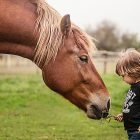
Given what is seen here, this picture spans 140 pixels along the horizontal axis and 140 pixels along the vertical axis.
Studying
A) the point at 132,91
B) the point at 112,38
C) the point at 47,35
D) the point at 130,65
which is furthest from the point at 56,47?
the point at 112,38

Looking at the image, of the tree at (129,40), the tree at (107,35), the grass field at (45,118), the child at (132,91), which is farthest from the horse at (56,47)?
the tree at (129,40)

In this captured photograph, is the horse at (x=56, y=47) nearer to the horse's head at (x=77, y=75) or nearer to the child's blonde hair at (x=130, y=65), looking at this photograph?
the horse's head at (x=77, y=75)

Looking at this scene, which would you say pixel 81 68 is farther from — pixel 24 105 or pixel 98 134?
pixel 24 105

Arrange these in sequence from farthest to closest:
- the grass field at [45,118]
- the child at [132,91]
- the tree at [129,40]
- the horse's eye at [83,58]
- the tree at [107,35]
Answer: the tree at [129,40]
the tree at [107,35]
the grass field at [45,118]
the horse's eye at [83,58]
the child at [132,91]

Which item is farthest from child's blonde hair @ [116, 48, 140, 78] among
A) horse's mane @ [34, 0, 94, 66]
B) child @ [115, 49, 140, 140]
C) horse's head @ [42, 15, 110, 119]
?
horse's mane @ [34, 0, 94, 66]

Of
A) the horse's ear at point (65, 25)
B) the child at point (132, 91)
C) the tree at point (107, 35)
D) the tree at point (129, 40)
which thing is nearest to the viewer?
the child at point (132, 91)

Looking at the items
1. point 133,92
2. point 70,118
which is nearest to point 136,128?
point 133,92

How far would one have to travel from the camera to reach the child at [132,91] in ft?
15.1

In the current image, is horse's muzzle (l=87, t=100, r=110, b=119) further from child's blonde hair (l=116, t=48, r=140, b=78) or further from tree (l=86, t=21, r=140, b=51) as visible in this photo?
tree (l=86, t=21, r=140, b=51)

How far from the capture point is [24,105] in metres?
11.4

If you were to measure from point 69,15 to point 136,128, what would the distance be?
51.1 inches

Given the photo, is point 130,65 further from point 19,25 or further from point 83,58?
point 19,25

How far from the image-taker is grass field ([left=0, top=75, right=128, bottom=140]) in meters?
7.62

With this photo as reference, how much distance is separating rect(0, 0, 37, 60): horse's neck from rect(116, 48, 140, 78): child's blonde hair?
905mm
